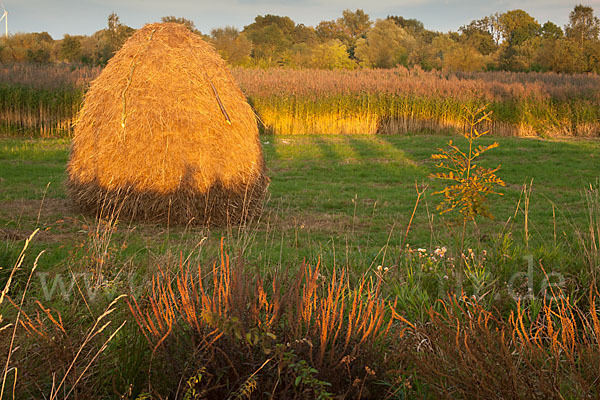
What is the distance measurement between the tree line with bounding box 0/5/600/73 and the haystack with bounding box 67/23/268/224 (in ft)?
50.7

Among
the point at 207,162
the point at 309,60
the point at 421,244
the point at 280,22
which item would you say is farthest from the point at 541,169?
the point at 280,22

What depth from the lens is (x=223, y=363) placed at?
9.98 feet

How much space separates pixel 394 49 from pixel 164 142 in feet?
143

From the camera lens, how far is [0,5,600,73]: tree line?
3398 centimetres

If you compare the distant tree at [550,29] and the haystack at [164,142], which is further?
the distant tree at [550,29]

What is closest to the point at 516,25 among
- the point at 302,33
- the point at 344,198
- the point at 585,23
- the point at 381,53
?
the point at 585,23

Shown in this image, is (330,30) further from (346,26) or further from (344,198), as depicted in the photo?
(344,198)

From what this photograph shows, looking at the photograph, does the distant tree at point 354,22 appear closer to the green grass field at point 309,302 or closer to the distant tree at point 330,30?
the distant tree at point 330,30

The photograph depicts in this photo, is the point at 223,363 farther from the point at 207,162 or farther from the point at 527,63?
the point at 527,63

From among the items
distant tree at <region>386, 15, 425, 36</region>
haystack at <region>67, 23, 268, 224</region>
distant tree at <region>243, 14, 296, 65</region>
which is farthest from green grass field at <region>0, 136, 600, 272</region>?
distant tree at <region>386, 15, 425, 36</region>

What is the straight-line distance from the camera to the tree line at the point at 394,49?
34.0 metres

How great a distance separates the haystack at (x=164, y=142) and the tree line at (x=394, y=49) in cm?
1544

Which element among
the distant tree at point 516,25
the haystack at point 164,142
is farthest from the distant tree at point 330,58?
the haystack at point 164,142

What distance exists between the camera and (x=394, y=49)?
158ft
